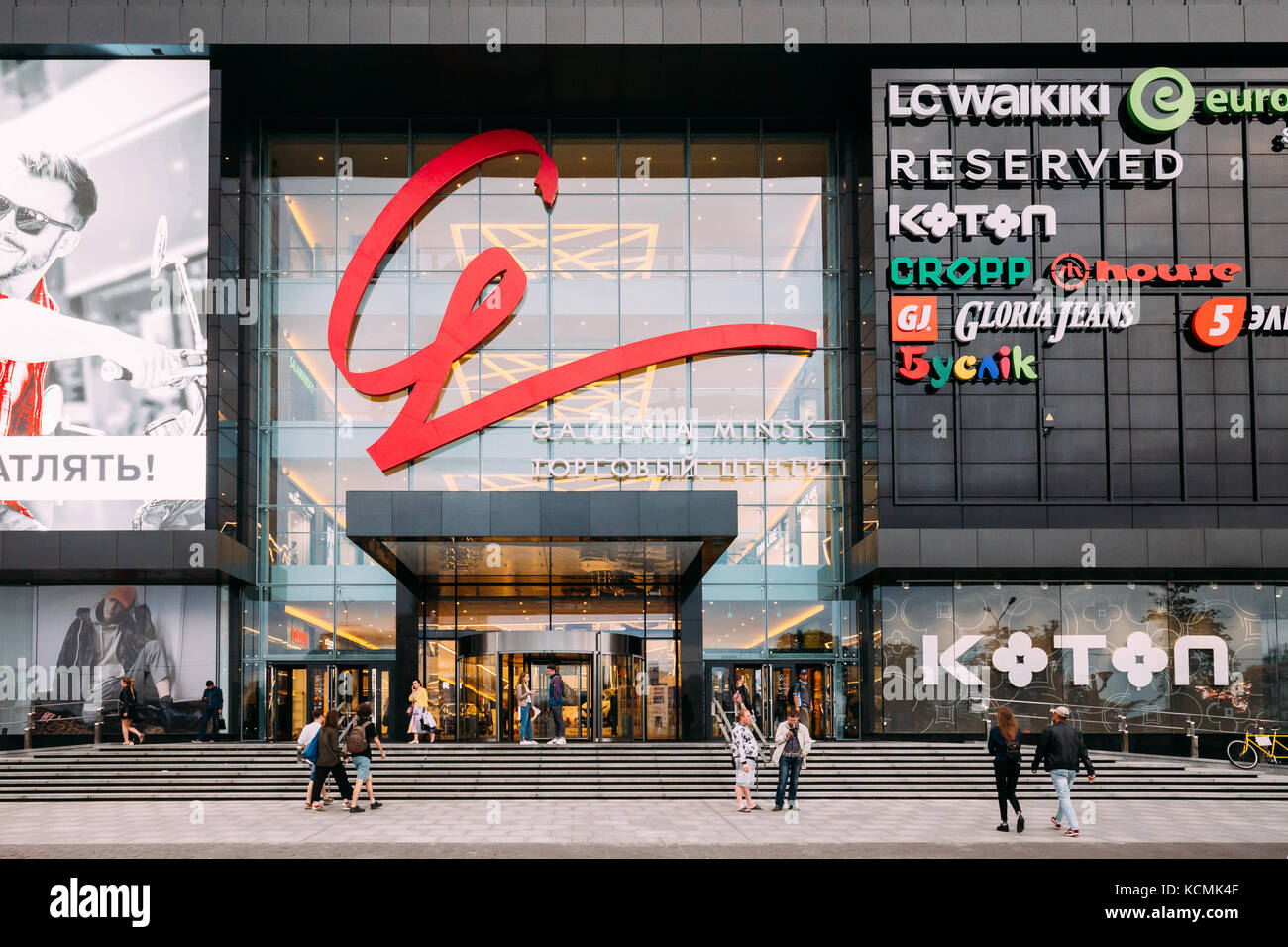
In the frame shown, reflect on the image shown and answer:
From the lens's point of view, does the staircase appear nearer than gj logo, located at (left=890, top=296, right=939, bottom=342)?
Yes

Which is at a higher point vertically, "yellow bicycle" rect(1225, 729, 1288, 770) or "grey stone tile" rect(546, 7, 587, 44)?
"grey stone tile" rect(546, 7, 587, 44)

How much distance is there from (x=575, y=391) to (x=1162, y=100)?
53.9 ft

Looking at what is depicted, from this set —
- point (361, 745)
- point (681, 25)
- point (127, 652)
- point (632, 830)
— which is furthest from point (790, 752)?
point (681, 25)

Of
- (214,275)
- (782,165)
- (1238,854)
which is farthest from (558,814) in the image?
(782,165)

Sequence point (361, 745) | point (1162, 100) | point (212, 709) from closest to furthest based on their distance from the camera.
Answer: point (361, 745) < point (212, 709) < point (1162, 100)

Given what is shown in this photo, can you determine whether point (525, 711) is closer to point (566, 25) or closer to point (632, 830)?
point (632, 830)

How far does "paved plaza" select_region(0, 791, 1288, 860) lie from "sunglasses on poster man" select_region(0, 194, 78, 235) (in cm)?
1503

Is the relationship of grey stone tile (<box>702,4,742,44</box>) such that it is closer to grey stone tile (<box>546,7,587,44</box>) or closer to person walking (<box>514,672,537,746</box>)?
grey stone tile (<box>546,7,587,44</box>)

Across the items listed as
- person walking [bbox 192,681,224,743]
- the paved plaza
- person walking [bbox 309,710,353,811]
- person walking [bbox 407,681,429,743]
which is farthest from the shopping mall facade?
person walking [bbox 309,710,353,811]

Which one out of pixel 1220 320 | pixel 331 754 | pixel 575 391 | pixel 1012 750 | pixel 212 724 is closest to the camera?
pixel 1012 750

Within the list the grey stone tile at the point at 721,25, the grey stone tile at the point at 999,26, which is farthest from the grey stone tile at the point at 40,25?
the grey stone tile at the point at 999,26

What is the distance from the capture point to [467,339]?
98.8 feet

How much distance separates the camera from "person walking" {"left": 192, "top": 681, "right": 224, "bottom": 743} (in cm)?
2750

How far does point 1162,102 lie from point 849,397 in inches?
417
